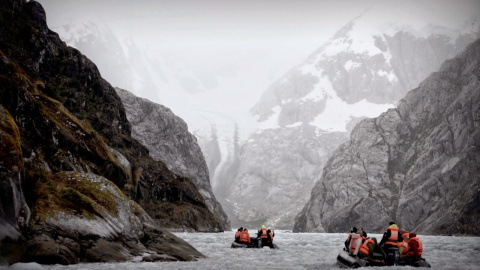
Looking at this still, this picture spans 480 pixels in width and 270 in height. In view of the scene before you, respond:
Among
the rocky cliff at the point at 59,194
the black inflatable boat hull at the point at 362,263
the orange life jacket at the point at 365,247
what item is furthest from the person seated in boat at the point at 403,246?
the rocky cliff at the point at 59,194

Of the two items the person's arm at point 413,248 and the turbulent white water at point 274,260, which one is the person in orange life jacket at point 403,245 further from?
the turbulent white water at point 274,260

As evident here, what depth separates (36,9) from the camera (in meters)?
86.4

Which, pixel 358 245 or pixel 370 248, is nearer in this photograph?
pixel 370 248

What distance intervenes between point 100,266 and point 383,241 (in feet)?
62.9

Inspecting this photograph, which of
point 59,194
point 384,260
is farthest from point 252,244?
point 59,194

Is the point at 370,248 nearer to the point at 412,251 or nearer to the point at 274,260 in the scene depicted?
the point at 412,251

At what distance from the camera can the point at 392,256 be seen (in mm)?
28625

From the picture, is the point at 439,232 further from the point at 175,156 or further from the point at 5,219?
the point at 5,219

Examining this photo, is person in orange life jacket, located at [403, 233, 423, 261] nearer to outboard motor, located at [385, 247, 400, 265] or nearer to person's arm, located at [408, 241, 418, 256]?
person's arm, located at [408, 241, 418, 256]

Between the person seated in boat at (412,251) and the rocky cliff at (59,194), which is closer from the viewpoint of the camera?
the rocky cliff at (59,194)

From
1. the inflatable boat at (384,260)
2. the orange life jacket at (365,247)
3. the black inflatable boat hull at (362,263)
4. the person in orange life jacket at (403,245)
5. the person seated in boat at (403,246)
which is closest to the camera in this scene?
the black inflatable boat hull at (362,263)

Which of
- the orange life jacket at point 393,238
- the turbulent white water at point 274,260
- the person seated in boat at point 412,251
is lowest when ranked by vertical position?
the turbulent white water at point 274,260

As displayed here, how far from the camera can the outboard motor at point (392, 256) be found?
28.5 metres

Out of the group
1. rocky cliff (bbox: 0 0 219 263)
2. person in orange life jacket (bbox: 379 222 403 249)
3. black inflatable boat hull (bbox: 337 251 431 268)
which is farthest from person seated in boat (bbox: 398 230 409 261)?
rocky cliff (bbox: 0 0 219 263)
